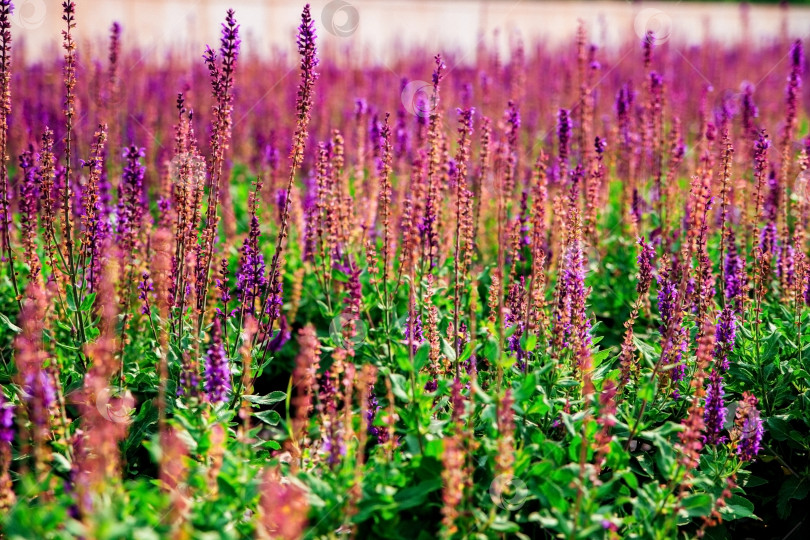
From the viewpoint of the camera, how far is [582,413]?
8.90 feet

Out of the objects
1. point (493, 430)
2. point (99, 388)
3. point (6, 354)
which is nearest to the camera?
point (99, 388)

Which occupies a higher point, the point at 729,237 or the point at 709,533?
the point at 729,237

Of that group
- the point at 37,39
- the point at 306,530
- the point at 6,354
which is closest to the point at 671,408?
the point at 306,530

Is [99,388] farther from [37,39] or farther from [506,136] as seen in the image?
[37,39]

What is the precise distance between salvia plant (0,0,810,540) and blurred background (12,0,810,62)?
22.5 feet

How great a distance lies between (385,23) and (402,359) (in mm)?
15833

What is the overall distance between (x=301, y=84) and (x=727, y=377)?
2.29m

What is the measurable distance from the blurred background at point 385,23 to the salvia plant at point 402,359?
686cm

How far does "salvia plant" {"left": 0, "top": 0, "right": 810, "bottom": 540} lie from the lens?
7.83ft

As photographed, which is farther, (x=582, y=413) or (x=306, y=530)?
(x=582, y=413)

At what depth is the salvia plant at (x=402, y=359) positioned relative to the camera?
94.0 inches
